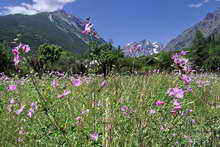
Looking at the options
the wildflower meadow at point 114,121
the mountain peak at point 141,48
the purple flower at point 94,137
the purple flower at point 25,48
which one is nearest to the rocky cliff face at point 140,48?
the mountain peak at point 141,48

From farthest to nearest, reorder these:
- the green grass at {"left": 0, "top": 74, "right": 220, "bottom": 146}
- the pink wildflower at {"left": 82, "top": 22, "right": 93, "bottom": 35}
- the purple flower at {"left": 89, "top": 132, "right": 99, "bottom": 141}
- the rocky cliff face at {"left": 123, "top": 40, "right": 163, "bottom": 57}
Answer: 1. the rocky cliff face at {"left": 123, "top": 40, "right": 163, "bottom": 57}
2. the pink wildflower at {"left": 82, "top": 22, "right": 93, "bottom": 35}
3. the purple flower at {"left": 89, "top": 132, "right": 99, "bottom": 141}
4. the green grass at {"left": 0, "top": 74, "right": 220, "bottom": 146}

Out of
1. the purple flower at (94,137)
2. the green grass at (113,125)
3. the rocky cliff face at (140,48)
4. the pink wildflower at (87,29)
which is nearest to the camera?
the green grass at (113,125)

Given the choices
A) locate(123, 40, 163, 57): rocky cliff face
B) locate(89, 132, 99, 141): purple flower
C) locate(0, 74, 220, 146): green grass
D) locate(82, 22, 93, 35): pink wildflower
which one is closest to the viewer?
locate(0, 74, 220, 146): green grass

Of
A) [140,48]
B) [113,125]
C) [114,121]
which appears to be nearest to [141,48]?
[140,48]

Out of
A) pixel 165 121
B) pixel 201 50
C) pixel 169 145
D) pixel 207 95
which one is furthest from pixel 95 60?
pixel 201 50

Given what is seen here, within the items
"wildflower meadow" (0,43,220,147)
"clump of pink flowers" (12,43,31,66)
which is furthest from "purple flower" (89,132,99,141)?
"clump of pink flowers" (12,43,31,66)

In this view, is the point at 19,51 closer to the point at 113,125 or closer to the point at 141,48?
the point at 113,125

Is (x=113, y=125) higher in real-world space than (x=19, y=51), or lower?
lower

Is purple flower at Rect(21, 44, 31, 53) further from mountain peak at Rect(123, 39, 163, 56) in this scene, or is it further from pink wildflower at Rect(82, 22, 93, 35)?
mountain peak at Rect(123, 39, 163, 56)

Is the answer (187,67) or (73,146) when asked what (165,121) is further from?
(73,146)

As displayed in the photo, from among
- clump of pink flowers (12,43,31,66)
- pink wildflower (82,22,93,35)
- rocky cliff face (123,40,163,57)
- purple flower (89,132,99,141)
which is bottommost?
purple flower (89,132,99,141)

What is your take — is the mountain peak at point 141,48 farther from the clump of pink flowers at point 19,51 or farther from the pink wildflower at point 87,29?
the clump of pink flowers at point 19,51

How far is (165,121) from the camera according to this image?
6.86 feet

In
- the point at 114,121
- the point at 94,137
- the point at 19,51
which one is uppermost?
the point at 19,51
